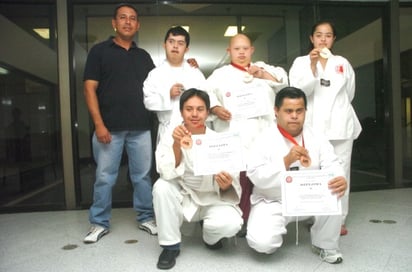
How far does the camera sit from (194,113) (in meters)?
2.20

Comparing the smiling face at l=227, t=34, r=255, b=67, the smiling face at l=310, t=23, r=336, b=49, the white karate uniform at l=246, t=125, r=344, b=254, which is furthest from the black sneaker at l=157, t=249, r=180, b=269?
the smiling face at l=310, t=23, r=336, b=49

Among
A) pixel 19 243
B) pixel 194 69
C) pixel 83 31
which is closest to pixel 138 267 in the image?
pixel 19 243

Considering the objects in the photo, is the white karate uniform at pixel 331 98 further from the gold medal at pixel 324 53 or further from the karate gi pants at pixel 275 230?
the karate gi pants at pixel 275 230

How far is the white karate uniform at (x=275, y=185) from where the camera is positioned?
2082 mm

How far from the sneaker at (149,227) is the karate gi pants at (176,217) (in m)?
0.60

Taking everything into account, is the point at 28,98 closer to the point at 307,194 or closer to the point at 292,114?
the point at 292,114

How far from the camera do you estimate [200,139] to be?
6.84ft

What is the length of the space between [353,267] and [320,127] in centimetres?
96

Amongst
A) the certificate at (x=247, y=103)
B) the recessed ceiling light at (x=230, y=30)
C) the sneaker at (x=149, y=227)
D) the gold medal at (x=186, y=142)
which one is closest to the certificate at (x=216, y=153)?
the gold medal at (x=186, y=142)

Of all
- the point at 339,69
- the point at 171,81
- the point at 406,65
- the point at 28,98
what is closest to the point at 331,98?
the point at 339,69

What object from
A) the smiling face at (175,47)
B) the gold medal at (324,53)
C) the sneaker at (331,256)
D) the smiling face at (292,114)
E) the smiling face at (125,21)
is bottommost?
the sneaker at (331,256)

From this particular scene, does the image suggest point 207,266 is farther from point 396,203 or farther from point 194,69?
point 396,203

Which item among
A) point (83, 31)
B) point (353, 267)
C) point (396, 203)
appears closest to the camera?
point (353, 267)

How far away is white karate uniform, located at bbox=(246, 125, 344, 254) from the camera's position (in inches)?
82.0
